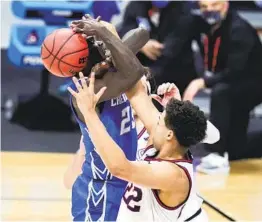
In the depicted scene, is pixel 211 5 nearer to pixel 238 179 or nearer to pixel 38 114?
pixel 238 179

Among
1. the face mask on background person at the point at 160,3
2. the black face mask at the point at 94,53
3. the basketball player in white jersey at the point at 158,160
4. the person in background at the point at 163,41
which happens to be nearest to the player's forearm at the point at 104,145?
the basketball player in white jersey at the point at 158,160

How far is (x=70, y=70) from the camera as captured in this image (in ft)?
9.04

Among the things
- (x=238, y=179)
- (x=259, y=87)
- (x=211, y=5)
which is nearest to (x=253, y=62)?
(x=259, y=87)

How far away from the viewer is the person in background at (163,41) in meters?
6.35

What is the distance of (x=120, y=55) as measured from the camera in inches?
106

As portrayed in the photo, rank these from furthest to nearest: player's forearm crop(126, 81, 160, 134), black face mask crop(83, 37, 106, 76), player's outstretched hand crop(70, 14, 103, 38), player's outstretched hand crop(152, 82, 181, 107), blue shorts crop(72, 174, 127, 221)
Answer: player's outstretched hand crop(152, 82, 181, 107)
blue shorts crop(72, 174, 127, 221)
player's forearm crop(126, 81, 160, 134)
black face mask crop(83, 37, 106, 76)
player's outstretched hand crop(70, 14, 103, 38)

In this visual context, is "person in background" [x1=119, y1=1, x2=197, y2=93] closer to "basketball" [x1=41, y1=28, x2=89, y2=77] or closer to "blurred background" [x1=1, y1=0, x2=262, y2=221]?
"blurred background" [x1=1, y1=0, x2=262, y2=221]

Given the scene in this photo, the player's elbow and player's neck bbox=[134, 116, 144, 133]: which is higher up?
the player's elbow

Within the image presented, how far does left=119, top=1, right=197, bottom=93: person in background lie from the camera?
20.8ft

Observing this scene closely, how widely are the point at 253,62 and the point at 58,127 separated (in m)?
1.98

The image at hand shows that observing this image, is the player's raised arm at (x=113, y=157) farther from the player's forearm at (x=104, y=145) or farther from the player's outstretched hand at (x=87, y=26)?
the player's outstretched hand at (x=87, y=26)

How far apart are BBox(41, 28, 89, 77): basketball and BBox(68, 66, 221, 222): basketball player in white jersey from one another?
0.16 m

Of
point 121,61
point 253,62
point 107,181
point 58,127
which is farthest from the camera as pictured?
point 58,127

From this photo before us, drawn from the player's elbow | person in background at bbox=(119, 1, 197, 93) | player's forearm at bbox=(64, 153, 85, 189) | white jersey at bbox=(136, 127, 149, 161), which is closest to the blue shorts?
white jersey at bbox=(136, 127, 149, 161)
